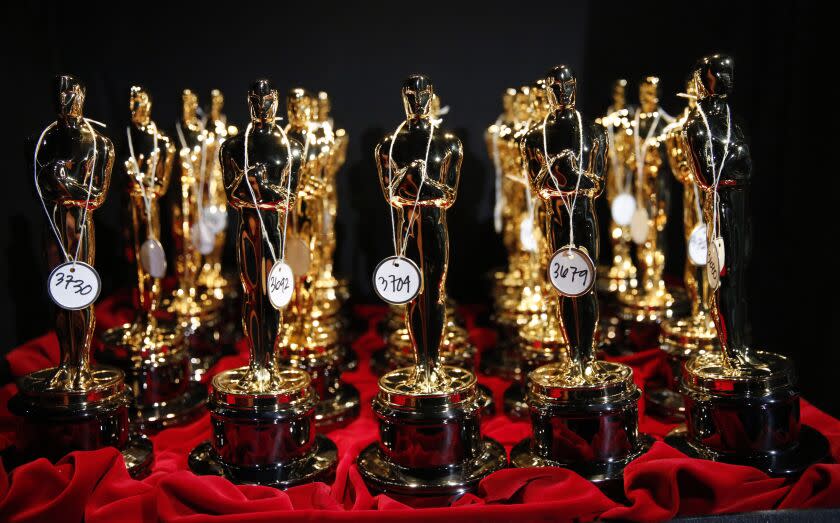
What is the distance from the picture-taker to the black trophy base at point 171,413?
73.7 inches

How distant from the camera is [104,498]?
141 centimetres

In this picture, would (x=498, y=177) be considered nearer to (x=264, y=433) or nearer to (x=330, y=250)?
(x=330, y=250)

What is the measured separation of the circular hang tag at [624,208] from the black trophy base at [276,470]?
1.12 meters

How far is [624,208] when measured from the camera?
229 cm

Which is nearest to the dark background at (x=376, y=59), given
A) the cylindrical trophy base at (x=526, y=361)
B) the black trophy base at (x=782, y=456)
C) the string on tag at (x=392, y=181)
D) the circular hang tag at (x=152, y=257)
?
the circular hang tag at (x=152, y=257)

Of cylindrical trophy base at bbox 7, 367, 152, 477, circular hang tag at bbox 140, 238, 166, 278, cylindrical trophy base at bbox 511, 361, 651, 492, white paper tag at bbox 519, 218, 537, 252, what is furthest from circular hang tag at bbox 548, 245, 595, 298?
circular hang tag at bbox 140, 238, 166, 278

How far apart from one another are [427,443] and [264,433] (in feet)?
0.99

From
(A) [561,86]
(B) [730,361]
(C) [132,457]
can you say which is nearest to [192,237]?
(C) [132,457]

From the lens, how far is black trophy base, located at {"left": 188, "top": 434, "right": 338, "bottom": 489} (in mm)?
1493

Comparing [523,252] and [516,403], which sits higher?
[523,252]

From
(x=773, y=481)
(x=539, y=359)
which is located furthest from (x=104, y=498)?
(x=773, y=481)

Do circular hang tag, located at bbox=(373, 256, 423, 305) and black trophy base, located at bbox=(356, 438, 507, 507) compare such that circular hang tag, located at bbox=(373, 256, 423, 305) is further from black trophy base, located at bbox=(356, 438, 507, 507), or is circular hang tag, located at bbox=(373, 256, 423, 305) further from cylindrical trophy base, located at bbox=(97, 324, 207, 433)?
cylindrical trophy base, located at bbox=(97, 324, 207, 433)

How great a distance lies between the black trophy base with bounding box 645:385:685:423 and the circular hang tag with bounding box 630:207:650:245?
0.48m

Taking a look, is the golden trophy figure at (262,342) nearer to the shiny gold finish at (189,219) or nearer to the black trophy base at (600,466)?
the black trophy base at (600,466)
